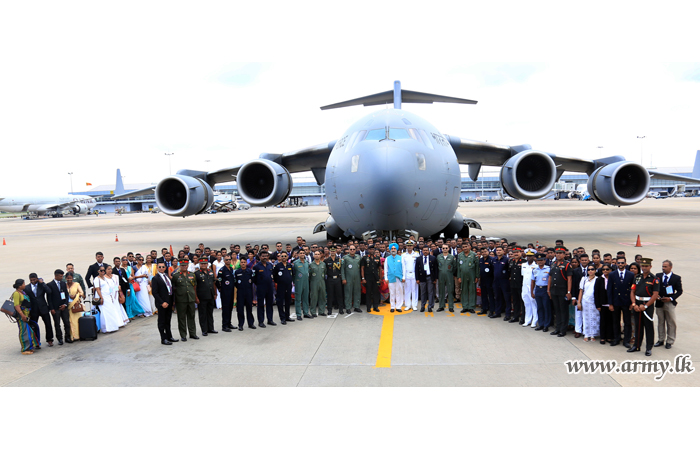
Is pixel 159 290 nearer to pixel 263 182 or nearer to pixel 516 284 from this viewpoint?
pixel 516 284

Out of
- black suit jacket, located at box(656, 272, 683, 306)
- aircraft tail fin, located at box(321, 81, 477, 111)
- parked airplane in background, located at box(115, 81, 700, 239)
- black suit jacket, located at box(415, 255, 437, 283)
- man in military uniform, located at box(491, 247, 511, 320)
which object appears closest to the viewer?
black suit jacket, located at box(656, 272, 683, 306)

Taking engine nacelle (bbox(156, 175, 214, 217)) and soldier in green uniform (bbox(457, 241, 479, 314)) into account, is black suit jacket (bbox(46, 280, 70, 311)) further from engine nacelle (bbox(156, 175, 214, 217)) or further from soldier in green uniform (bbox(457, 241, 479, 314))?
engine nacelle (bbox(156, 175, 214, 217))

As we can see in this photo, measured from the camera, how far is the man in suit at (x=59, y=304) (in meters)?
6.41

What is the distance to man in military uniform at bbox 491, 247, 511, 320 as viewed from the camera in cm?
724

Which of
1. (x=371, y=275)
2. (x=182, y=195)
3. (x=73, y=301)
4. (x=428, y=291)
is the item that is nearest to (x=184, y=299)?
(x=73, y=301)

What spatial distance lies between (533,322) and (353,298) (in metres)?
3.23

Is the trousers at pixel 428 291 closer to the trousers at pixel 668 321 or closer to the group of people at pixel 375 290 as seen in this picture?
the group of people at pixel 375 290

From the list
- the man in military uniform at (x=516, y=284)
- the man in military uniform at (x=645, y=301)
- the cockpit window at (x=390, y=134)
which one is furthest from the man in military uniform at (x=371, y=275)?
the man in military uniform at (x=645, y=301)

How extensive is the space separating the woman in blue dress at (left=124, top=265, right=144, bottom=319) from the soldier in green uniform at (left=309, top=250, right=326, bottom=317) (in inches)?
134

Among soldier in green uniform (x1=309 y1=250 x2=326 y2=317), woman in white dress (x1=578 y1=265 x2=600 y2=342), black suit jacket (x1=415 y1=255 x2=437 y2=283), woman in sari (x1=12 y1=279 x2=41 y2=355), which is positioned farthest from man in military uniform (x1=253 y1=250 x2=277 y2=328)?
woman in white dress (x1=578 y1=265 x2=600 y2=342)

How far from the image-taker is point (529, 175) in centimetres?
1373

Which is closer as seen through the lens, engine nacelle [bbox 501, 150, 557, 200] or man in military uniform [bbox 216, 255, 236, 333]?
man in military uniform [bbox 216, 255, 236, 333]

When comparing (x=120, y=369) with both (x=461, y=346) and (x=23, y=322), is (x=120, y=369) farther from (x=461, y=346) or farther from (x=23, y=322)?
(x=461, y=346)

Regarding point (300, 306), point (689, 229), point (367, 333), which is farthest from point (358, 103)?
point (689, 229)
